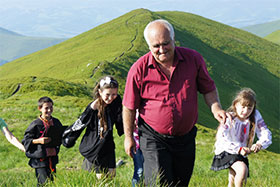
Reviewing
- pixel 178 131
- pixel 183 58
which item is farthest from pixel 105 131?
pixel 183 58

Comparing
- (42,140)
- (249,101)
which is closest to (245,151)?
(249,101)

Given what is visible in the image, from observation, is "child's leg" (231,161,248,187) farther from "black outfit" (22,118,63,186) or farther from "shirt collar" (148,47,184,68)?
"black outfit" (22,118,63,186)

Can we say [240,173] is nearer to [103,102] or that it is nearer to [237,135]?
[237,135]

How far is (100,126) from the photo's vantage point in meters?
5.48

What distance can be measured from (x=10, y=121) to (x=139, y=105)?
13.6 m

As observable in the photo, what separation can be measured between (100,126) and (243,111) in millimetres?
2176

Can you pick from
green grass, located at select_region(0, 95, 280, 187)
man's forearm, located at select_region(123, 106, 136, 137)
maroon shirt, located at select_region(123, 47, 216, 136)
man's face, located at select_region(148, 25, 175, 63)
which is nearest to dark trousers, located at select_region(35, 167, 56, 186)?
green grass, located at select_region(0, 95, 280, 187)

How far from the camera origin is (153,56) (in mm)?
4262

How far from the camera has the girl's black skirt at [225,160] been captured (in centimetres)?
507

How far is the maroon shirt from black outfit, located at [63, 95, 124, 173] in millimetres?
1278

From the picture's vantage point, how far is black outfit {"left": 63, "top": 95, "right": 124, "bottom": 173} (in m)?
5.50

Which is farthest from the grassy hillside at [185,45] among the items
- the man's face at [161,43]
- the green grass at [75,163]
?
the man's face at [161,43]

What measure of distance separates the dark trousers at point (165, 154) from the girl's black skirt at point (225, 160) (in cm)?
80

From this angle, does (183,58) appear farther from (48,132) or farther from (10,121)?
(10,121)
